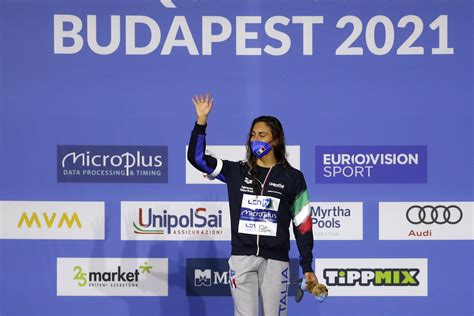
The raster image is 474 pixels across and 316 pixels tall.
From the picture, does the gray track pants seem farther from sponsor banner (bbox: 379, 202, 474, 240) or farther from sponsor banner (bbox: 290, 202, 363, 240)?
sponsor banner (bbox: 379, 202, 474, 240)

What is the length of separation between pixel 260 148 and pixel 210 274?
129 cm

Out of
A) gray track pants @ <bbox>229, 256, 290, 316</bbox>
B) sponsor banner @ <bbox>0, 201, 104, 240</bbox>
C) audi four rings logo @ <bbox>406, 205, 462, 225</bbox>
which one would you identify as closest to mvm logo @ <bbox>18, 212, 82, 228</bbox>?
sponsor banner @ <bbox>0, 201, 104, 240</bbox>

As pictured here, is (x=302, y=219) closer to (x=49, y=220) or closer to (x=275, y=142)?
(x=275, y=142)

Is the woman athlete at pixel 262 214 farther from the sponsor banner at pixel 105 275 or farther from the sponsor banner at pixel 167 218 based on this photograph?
the sponsor banner at pixel 105 275

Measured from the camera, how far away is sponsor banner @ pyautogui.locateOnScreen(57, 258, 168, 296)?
4.43 metres

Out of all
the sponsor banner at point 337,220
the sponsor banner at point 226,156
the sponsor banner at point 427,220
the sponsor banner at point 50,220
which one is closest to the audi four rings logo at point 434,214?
the sponsor banner at point 427,220

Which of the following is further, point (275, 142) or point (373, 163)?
point (373, 163)

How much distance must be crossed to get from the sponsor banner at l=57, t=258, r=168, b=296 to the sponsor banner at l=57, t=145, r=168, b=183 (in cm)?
49

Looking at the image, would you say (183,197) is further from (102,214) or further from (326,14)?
(326,14)

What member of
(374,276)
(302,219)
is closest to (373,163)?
(374,276)

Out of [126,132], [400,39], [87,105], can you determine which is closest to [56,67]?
[87,105]

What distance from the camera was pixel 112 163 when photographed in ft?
14.4

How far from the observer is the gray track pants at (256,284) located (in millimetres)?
3336

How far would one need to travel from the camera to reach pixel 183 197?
173 inches
